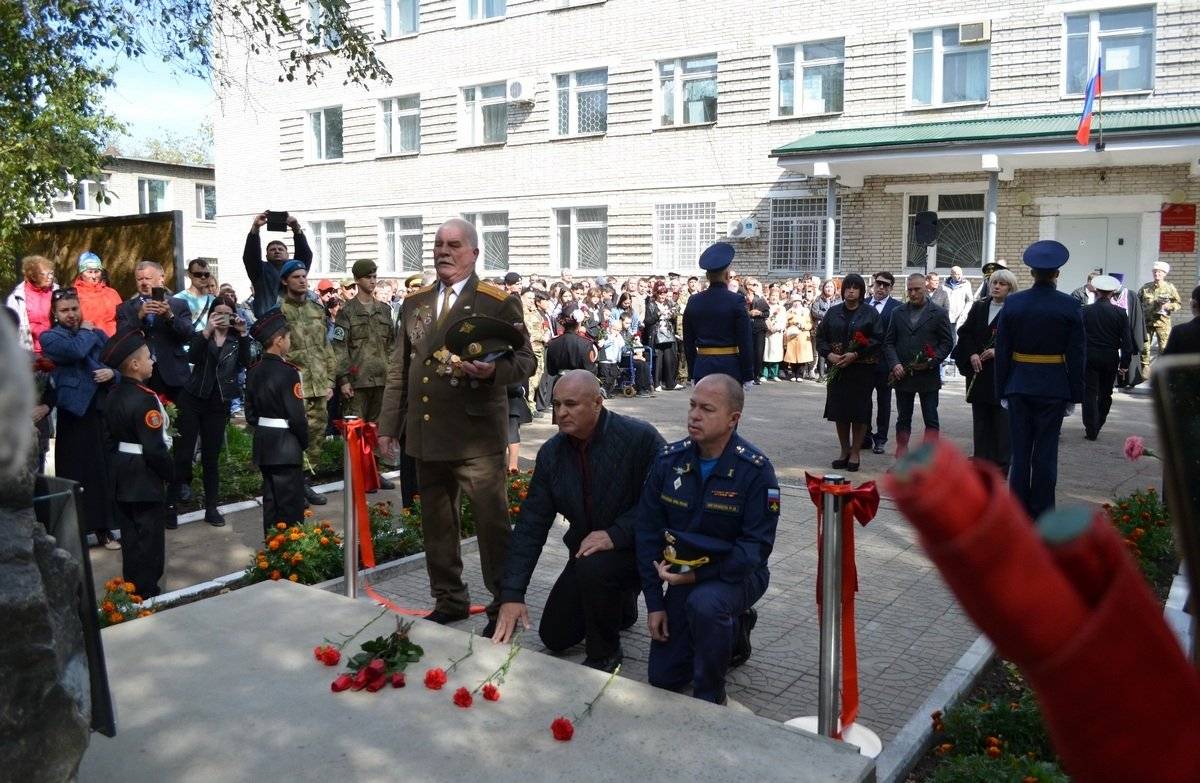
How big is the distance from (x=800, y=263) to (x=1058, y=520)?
24.1 metres

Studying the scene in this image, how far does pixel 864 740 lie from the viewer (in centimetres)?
429

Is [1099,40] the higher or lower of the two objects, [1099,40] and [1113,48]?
the higher

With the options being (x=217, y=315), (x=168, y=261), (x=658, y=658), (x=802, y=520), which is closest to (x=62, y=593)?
(x=658, y=658)

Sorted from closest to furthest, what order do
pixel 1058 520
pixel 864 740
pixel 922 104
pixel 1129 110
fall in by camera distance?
pixel 1058 520, pixel 864 740, pixel 1129 110, pixel 922 104

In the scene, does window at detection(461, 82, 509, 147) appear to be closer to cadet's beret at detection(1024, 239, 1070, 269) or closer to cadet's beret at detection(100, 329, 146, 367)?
cadet's beret at detection(1024, 239, 1070, 269)

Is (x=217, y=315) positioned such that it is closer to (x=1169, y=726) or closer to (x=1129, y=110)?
(x=1169, y=726)

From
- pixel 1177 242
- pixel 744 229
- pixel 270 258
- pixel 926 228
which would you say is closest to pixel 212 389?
pixel 270 258

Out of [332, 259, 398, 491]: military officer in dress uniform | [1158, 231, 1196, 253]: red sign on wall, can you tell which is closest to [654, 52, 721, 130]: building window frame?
[1158, 231, 1196, 253]: red sign on wall

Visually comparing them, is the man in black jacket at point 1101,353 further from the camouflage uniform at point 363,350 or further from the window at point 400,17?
the window at point 400,17

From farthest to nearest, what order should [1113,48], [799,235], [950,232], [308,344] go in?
[799,235], [950,232], [1113,48], [308,344]

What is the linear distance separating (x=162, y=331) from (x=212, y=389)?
67cm

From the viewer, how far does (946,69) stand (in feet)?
74.0

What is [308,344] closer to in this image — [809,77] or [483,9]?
[809,77]

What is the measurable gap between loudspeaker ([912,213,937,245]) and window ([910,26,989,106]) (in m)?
2.77
